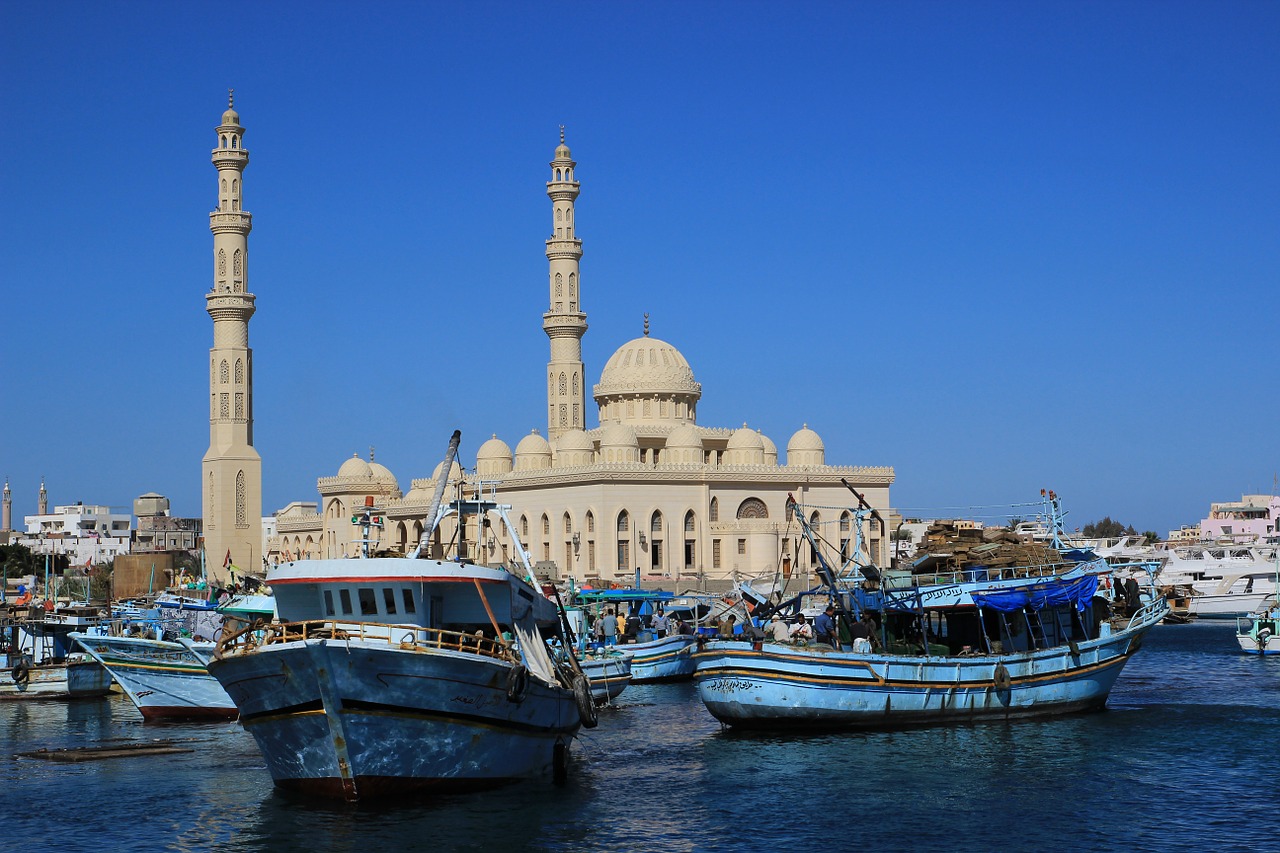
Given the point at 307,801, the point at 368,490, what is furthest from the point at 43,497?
the point at 307,801

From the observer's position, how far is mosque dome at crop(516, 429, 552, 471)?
88438mm

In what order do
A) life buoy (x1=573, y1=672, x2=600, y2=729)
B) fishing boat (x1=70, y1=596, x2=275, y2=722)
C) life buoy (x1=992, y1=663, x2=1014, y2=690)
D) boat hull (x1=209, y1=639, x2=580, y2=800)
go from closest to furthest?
boat hull (x1=209, y1=639, x2=580, y2=800)
life buoy (x1=573, y1=672, x2=600, y2=729)
life buoy (x1=992, y1=663, x2=1014, y2=690)
fishing boat (x1=70, y1=596, x2=275, y2=722)

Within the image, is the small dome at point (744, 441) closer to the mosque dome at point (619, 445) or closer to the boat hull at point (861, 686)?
the mosque dome at point (619, 445)

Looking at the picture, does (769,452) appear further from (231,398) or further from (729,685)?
(729,685)

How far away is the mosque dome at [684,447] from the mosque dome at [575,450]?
4.11 metres

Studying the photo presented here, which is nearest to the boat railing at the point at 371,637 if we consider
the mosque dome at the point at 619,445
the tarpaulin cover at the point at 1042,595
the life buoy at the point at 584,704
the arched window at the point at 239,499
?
the life buoy at the point at 584,704

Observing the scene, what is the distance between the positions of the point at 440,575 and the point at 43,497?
157m

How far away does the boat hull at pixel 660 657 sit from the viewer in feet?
140

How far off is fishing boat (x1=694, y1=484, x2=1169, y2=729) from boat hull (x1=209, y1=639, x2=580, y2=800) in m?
7.11

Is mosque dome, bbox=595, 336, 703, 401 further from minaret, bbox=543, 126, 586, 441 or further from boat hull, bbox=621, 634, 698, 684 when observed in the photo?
boat hull, bbox=621, 634, 698, 684

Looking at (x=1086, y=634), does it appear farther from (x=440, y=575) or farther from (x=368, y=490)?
(x=368, y=490)

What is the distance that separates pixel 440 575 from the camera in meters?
23.5

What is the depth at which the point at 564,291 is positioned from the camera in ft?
289

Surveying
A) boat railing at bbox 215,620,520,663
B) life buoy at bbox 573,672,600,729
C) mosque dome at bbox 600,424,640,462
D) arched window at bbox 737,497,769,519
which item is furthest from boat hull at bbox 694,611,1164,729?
arched window at bbox 737,497,769,519
